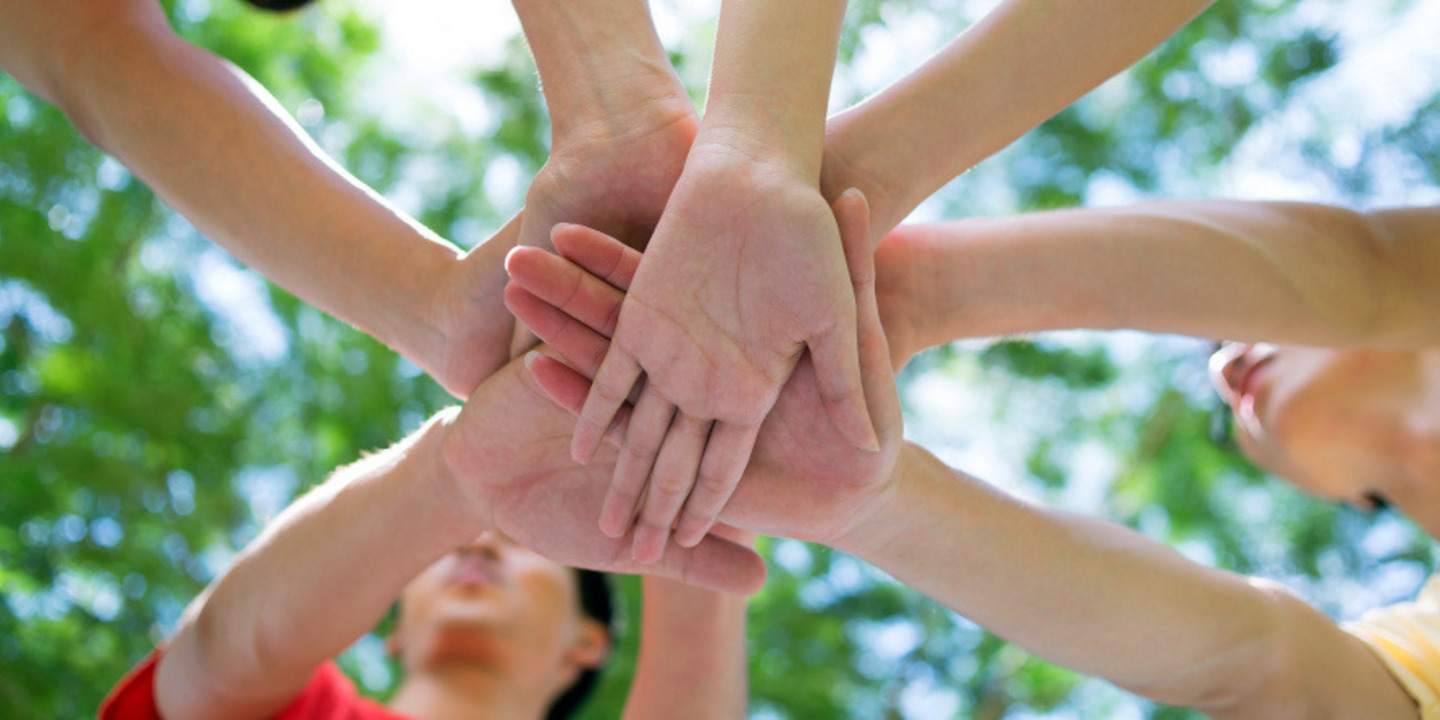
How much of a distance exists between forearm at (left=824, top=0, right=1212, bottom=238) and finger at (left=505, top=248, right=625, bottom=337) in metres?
0.31

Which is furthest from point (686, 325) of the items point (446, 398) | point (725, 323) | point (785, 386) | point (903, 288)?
point (446, 398)

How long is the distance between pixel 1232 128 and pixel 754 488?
3.02 metres

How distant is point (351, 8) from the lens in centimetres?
366

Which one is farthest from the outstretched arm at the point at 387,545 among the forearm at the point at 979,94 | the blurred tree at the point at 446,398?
the blurred tree at the point at 446,398

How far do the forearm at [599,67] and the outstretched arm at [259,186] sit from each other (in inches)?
7.0

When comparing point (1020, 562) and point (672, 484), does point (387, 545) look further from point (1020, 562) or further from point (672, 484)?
point (1020, 562)

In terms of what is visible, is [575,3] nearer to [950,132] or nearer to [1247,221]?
[950,132]

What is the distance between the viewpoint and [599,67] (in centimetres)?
133

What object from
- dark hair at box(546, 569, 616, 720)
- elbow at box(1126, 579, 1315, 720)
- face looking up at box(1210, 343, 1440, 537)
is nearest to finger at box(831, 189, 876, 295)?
elbow at box(1126, 579, 1315, 720)

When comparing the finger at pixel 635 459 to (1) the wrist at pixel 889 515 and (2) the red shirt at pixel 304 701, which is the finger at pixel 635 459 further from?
(2) the red shirt at pixel 304 701

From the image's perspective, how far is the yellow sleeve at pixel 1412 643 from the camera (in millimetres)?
1535

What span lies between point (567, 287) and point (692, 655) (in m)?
0.86

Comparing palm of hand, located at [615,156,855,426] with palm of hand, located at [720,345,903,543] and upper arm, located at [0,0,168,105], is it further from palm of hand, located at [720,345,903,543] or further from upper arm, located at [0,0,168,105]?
upper arm, located at [0,0,168,105]

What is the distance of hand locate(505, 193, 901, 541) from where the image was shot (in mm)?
1202
